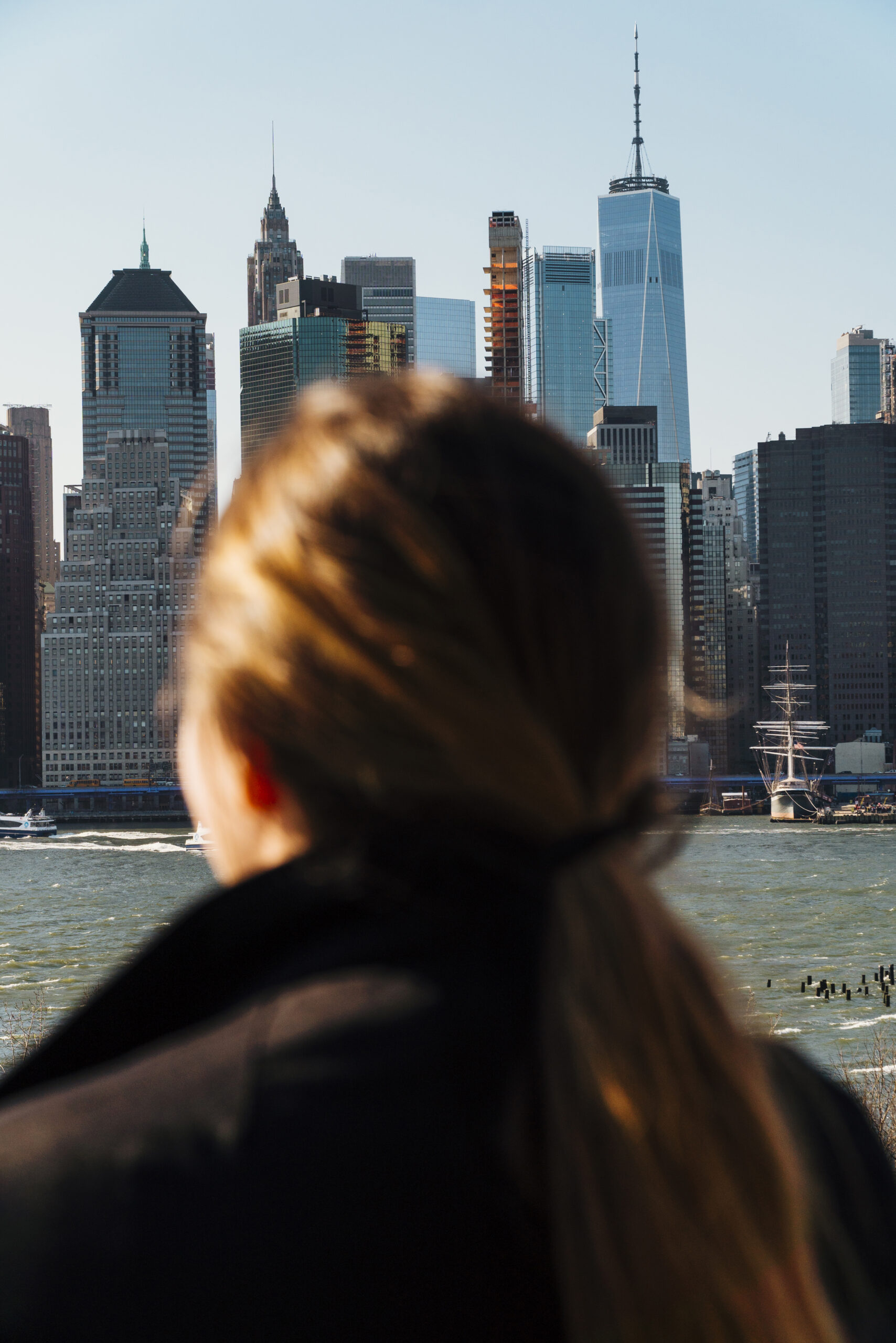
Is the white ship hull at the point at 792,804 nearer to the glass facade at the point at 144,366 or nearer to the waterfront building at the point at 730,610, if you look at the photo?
the waterfront building at the point at 730,610

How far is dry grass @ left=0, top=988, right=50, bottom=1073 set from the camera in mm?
24297

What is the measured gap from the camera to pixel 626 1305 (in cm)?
99

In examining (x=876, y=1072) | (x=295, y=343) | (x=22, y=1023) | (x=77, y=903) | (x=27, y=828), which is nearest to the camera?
(x=876, y=1072)

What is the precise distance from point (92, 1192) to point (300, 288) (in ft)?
506

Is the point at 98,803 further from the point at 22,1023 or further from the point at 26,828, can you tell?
the point at 22,1023

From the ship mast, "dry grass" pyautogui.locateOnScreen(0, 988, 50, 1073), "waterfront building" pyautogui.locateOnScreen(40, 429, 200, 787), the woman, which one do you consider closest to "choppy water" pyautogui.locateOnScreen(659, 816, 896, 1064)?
the woman

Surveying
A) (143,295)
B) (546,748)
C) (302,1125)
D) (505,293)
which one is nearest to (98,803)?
(505,293)

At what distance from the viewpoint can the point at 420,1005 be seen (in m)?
0.93

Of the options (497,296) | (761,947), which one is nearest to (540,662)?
(761,947)

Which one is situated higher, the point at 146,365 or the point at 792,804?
the point at 146,365

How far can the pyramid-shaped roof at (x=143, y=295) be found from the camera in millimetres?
174875

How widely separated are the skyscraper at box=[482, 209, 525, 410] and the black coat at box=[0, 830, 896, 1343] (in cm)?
8735

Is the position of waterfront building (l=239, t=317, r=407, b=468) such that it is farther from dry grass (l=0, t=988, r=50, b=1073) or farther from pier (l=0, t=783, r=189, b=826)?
dry grass (l=0, t=988, r=50, b=1073)

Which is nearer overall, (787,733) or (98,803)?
(787,733)
